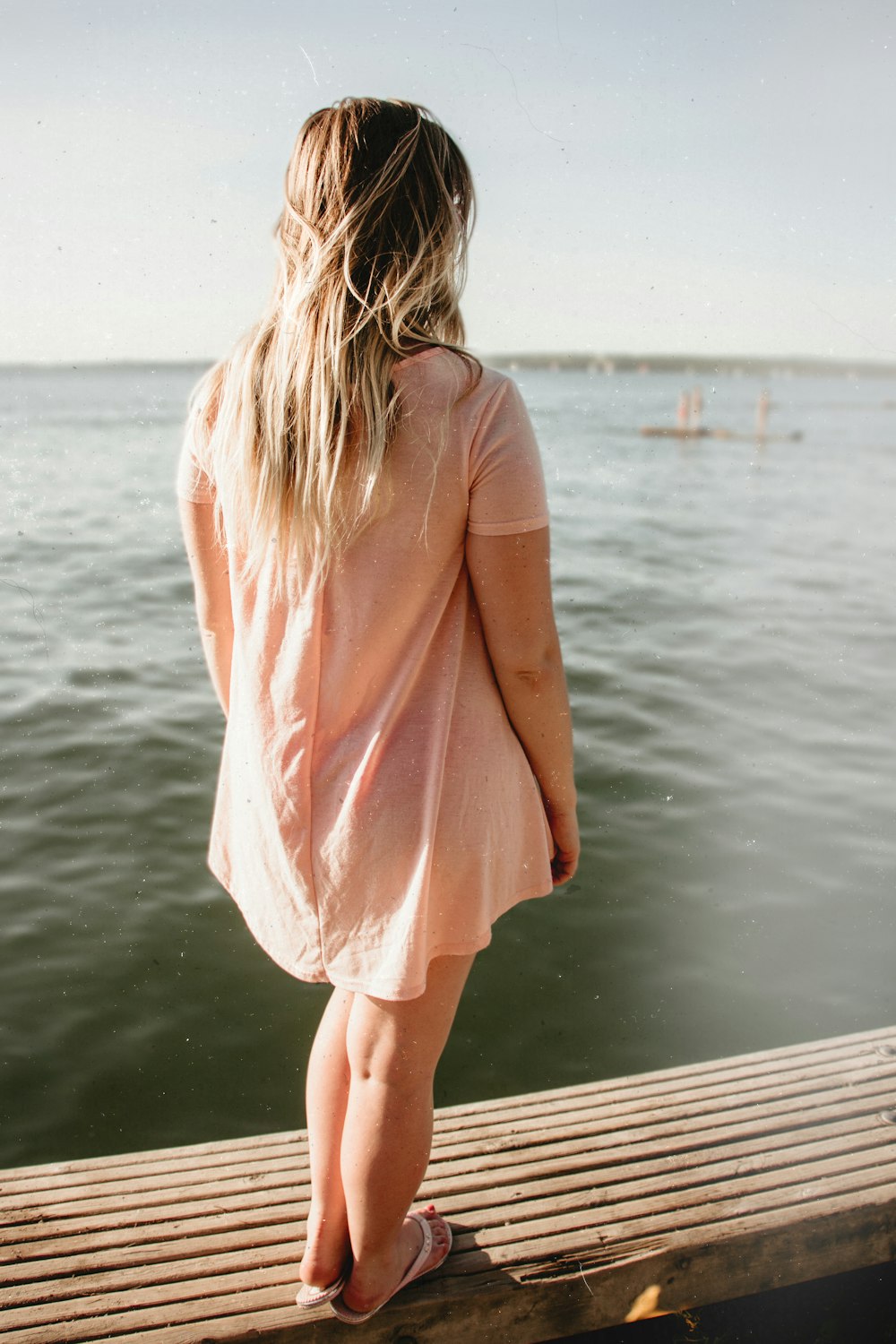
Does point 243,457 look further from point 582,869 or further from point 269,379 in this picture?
point 582,869

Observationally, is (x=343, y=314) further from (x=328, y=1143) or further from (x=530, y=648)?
(x=328, y=1143)

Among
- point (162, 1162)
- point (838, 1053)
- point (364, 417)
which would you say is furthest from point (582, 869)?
point (364, 417)

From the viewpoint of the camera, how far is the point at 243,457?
123cm

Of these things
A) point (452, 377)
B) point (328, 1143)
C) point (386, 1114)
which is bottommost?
point (328, 1143)

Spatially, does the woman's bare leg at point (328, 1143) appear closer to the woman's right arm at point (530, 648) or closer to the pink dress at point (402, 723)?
the pink dress at point (402, 723)

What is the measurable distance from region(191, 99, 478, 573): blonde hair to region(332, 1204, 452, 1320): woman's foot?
3.56 feet

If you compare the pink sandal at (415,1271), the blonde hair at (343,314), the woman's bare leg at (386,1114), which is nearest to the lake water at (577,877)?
the pink sandal at (415,1271)

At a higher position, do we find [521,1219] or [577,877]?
[521,1219]

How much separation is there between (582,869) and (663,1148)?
6.34 feet

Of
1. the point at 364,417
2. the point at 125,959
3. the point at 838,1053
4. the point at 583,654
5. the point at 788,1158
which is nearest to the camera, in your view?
the point at 364,417

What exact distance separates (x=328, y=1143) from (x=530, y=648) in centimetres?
83

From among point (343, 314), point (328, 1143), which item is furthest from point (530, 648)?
point (328, 1143)

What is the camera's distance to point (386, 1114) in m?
1.38

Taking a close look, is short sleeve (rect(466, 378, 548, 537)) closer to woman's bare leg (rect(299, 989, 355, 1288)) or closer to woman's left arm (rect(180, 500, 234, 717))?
woman's left arm (rect(180, 500, 234, 717))
